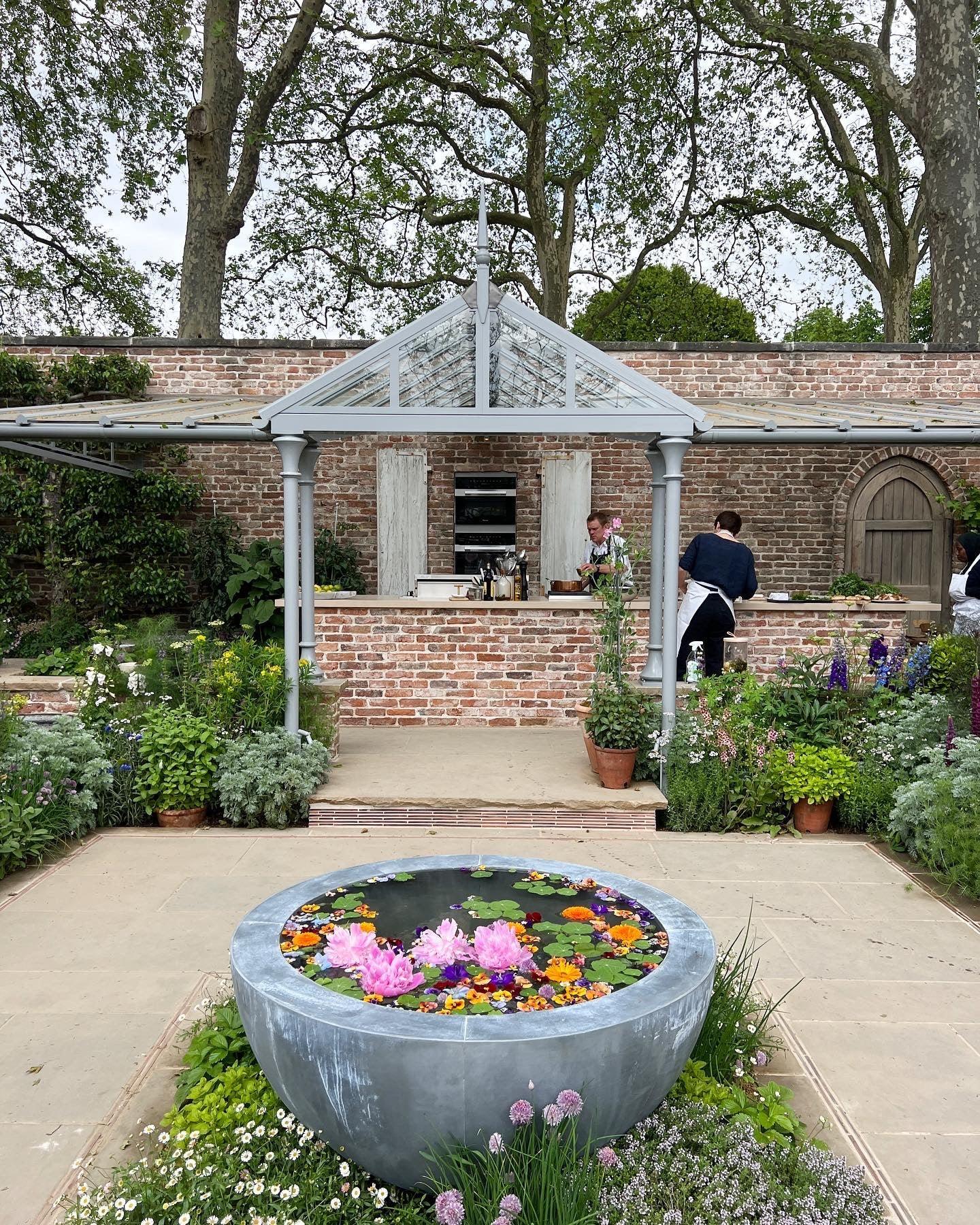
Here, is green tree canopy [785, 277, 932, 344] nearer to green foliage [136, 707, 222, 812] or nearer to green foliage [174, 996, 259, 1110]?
green foliage [136, 707, 222, 812]

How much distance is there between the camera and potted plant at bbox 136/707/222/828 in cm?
598

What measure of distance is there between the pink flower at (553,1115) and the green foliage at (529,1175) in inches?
1.5

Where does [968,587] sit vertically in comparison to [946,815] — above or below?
above

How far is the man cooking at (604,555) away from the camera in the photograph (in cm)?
654

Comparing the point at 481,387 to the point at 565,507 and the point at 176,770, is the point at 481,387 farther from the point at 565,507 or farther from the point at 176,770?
the point at 565,507

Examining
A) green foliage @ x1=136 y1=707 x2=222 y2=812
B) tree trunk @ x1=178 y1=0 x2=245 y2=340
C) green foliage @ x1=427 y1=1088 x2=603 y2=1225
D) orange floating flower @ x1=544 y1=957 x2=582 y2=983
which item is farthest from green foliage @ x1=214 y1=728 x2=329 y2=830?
tree trunk @ x1=178 y1=0 x2=245 y2=340

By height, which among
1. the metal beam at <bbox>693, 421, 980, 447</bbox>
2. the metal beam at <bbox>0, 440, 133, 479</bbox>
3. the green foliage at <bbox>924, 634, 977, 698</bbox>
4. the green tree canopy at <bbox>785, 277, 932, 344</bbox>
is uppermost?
the green tree canopy at <bbox>785, 277, 932, 344</bbox>

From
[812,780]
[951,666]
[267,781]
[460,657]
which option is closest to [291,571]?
[267,781]

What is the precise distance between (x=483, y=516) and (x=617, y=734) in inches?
199

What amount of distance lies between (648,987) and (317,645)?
251 inches

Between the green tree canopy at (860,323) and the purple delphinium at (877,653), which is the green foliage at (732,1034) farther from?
the green tree canopy at (860,323)

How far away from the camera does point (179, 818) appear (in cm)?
606

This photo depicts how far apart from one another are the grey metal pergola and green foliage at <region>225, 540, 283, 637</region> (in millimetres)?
2461

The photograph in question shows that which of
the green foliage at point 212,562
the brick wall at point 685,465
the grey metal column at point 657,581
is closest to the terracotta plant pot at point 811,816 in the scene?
the grey metal column at point 657,581
